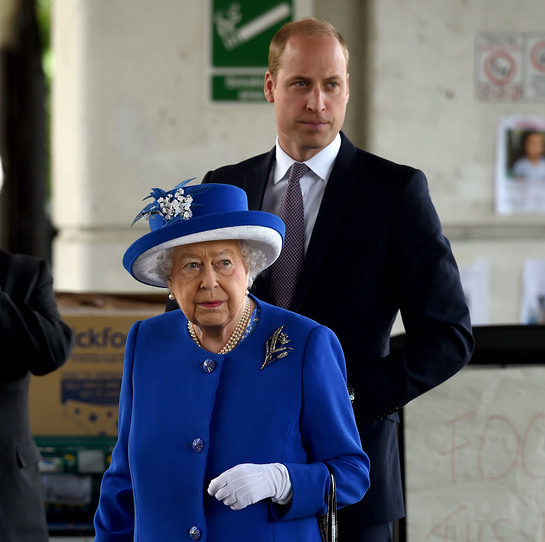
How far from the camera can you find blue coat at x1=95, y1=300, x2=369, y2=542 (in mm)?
1578

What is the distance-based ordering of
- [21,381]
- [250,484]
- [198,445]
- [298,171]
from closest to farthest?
[250,484]
[198,445]
[298,171]
[21,381]

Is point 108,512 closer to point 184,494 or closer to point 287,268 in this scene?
point 184,494

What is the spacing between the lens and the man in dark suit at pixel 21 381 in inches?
102

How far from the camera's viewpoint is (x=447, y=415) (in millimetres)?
2318

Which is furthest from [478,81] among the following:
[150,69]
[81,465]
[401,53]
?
[81,465]

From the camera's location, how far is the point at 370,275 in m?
1.98

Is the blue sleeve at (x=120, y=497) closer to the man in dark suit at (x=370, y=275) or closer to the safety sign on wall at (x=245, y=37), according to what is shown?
the man in dark suit at (x=370, y=275)

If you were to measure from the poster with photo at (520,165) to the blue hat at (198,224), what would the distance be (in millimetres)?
Answer: 3724

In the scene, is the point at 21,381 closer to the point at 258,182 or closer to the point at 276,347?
the point at 258,182

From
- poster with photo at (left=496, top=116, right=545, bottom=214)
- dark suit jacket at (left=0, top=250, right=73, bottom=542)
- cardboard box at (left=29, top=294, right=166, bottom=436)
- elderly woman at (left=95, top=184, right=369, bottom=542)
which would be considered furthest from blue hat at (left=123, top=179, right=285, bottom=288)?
poster with photo at (left=496, top=116, right=545, bottom=214)

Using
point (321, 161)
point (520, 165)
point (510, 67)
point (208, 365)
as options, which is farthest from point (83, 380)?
point (510, 67)

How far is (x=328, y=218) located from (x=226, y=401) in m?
0.54

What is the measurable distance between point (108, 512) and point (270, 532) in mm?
→ 307

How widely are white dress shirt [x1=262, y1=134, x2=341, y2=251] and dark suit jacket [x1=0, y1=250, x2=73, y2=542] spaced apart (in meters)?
0.85
